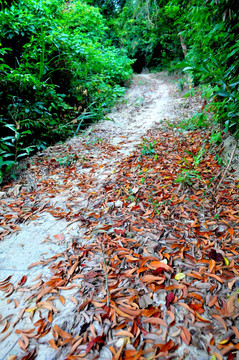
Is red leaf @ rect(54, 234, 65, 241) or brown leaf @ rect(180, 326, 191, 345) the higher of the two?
red leaf @ rect(54, 234, 65, 241)

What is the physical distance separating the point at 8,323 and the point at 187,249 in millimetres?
1429

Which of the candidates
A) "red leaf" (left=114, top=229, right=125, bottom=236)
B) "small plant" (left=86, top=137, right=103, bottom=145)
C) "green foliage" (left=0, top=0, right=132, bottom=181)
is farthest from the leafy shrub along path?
"small plant" (left=86, top=137, right=103, bottom=145)

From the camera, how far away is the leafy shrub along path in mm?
1049

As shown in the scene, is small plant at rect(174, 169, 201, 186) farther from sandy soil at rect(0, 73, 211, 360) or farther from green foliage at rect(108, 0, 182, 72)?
green foliage at rect(108, 0, 182, 72)

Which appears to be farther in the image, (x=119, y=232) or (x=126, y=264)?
(x=119, y=232)

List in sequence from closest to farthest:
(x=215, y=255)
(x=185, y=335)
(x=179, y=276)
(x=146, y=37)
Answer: (x=185, y=335) < (x=179, y=276) < (x=215, y=255) < (x=146, y=37)

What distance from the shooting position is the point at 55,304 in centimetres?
129

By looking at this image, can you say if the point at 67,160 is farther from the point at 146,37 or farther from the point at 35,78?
the point at 146,37

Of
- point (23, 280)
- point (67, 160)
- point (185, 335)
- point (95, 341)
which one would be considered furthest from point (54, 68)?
point (185, 335)

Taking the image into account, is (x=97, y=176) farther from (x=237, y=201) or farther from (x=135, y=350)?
(x=135, y=350)

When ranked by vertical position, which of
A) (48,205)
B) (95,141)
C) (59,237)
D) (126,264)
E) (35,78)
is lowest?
(126,264)

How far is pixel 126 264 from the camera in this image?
1.48 metres

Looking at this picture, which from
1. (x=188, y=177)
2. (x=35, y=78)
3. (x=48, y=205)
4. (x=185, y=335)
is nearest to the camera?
(x=185, y=335)

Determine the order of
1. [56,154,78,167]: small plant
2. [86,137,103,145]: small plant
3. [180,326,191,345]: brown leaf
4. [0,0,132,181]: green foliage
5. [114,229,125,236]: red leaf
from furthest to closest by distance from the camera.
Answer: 1. [86,137,103,145]: small plant
2. [56,154,78,167]: small plant
3. [0,0,132,181]: green foliage
4. [114,229,125,236]: red leaf
5. [180,326,191,345]: brown leaf
